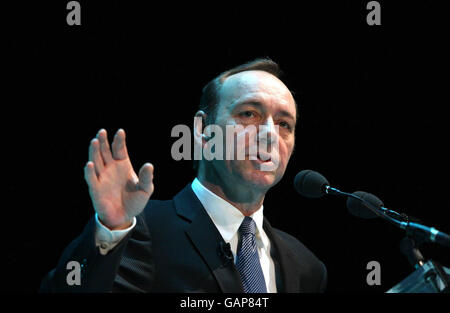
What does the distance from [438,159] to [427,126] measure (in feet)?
0.72

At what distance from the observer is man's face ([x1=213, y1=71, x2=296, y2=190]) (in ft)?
6.46

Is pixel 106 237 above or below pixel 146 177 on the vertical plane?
below

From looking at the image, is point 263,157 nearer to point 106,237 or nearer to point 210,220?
point 210,220

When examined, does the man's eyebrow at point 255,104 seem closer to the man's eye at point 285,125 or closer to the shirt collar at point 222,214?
the man's eye at point 285,125

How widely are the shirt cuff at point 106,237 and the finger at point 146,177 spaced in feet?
0.52

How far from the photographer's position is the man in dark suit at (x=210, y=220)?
1.48 metres

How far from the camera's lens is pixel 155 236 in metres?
1.83

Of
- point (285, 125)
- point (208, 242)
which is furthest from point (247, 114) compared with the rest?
point (208, 242)

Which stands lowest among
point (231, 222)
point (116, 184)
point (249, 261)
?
point (249, 261)

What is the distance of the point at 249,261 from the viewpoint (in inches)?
74.4

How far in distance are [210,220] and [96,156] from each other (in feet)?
2.17

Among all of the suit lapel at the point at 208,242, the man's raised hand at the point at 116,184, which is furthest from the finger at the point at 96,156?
the suit lapel at the point at 208,242

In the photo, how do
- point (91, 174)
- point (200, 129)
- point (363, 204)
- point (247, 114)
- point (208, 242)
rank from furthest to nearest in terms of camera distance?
point (200, 129), point (247, 114), point (208, 242), point (363, 204), point (91, 174)

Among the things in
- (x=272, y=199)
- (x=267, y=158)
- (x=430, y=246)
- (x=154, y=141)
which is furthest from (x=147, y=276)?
(x=430, y=246)
